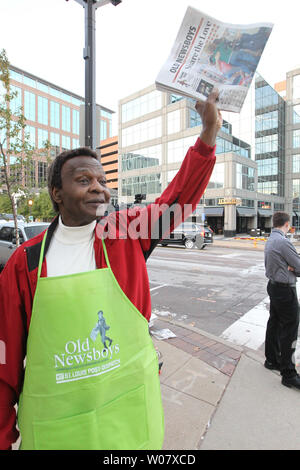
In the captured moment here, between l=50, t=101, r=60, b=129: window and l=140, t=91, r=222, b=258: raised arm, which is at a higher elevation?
l=50, t=101, r=60, b=129: window

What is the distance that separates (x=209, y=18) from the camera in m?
1.24

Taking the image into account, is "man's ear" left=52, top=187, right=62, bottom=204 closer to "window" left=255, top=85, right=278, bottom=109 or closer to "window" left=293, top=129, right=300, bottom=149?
"window" left=255, top=85, right=278, bottom=109

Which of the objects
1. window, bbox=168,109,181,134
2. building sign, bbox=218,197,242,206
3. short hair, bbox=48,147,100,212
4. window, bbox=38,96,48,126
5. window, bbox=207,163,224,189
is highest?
window, bbox=38,96,48,126

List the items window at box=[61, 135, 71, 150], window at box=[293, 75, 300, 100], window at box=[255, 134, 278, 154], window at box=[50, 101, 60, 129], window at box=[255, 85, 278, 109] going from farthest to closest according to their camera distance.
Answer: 1. window at box=[61, 135, 71, 150]
2. window at box=[50, 101, 60, 129]
3. window at box=[293, 75, 300, 100]
4. window at box=[255, 134, 278, 154]
5. window at box=[255, 85, 278, 109]

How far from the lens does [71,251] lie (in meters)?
1.36

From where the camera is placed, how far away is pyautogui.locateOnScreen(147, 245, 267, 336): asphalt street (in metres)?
6.01

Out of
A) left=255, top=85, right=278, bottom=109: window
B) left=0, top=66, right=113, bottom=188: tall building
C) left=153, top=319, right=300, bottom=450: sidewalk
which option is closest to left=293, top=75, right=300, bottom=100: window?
left=255, top=85, right=278, bottom=109: window

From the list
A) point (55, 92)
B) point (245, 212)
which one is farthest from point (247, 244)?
point (55, 92)

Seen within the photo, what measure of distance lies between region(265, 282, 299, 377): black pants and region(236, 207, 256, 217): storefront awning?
32.0 meters

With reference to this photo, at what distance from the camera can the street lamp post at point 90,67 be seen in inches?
148

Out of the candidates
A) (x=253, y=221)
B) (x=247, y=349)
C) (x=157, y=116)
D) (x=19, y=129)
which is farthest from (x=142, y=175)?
(x=247, y=349)

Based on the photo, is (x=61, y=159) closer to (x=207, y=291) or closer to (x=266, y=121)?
(x=207, y=291)

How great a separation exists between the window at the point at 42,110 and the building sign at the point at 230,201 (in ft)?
152

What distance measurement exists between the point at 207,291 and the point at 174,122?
34.4 meters
